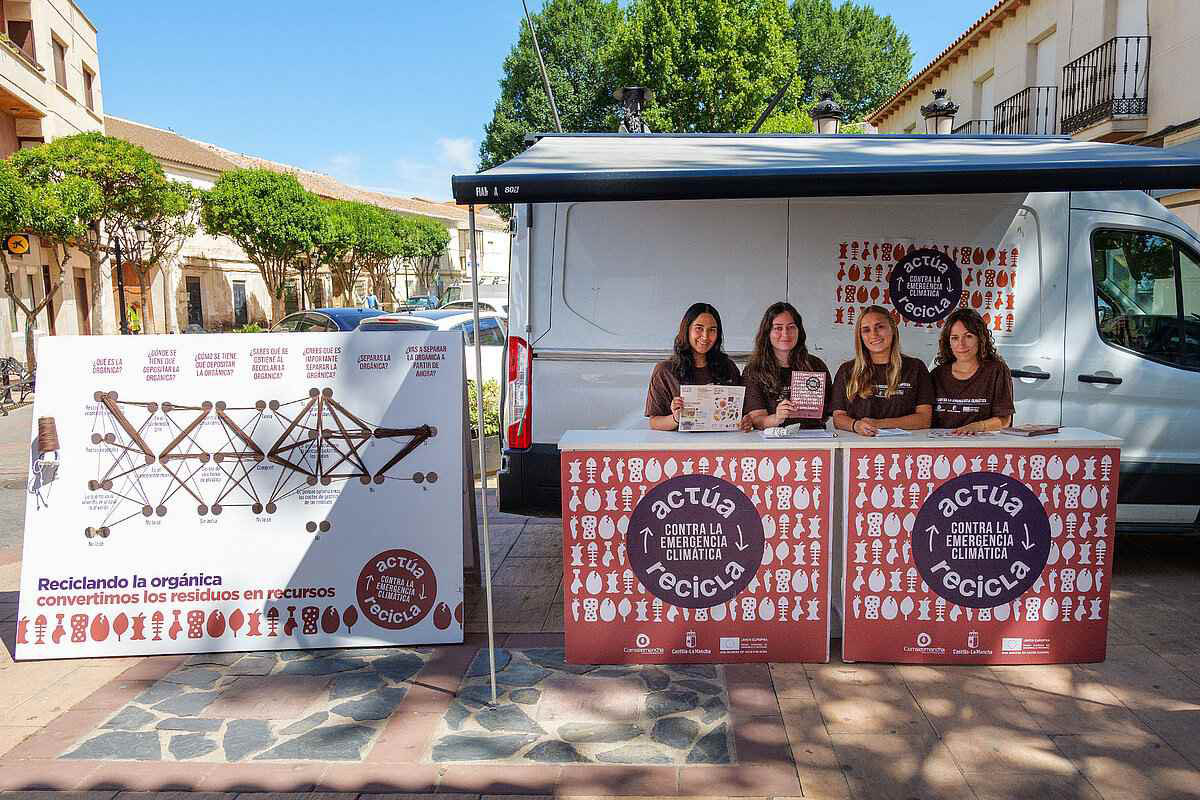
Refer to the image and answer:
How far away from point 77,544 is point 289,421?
3.86ft

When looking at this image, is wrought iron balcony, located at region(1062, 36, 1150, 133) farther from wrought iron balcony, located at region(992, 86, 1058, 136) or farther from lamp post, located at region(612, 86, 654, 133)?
lamp post, located at region(612, 86, 654, 133)

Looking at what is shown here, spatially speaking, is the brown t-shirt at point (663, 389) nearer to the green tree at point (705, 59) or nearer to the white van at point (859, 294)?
the white van at point (859, 294)

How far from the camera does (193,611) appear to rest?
4.20m

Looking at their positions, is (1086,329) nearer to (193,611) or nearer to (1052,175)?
(1052,175)

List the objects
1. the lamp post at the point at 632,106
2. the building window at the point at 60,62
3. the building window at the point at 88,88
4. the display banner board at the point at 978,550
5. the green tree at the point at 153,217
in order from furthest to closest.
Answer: the building window at the point at 88,88 → the building window at the point at 60,62 → the green tree at the point at 153,217 → the lamp post at the point at 632,106 → the display banner board at the point at 978,550

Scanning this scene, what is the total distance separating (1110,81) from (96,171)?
788 inches

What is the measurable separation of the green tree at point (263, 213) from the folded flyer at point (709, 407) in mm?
27695

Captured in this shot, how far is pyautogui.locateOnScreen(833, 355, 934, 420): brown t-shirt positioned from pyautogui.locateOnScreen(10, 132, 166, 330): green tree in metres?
17.8

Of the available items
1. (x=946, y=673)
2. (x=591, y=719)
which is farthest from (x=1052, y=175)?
(x=591, y=719)

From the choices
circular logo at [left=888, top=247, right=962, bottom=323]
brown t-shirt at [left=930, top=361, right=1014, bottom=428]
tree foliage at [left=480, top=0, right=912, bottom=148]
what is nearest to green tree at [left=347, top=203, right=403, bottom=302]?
tree foliage at [left=480, top=0, right=912, bottom=148]

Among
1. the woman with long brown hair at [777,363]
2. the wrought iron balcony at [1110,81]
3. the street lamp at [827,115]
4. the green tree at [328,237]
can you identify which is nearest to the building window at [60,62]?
the green tree at [328,237]

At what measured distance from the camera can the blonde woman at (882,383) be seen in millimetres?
4406

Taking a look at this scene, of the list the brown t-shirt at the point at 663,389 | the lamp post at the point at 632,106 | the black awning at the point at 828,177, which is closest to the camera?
the black awning at the point at 828,177

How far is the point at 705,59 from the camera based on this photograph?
97.6 ft
